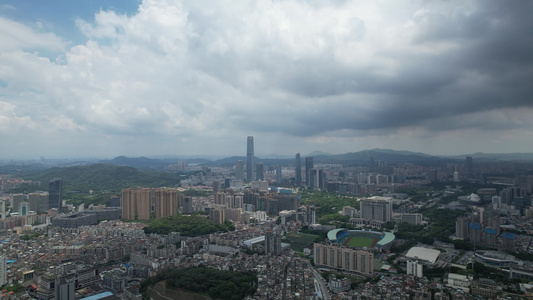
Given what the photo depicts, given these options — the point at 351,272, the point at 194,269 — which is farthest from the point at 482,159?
the point at 194,269

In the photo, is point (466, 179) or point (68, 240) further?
point (466, 179)

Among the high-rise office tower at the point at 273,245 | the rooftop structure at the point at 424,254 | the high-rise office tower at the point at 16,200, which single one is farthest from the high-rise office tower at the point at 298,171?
the high-rise office tower at the point at 16,200

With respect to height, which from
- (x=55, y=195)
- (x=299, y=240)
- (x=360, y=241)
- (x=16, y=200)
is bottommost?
(x=299, y=240)

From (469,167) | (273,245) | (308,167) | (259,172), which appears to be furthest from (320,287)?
(259,172)

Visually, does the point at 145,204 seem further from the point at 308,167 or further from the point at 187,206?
the point at 308,167

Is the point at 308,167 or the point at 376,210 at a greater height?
the point at 308,167

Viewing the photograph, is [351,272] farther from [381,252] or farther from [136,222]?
Answer: [136,222]

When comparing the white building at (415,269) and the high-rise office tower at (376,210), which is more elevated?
the high-rise office tower at (376,210)

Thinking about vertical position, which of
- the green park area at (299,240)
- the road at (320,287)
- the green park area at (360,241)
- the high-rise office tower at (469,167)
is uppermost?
the high-rise office tower at (469,167)

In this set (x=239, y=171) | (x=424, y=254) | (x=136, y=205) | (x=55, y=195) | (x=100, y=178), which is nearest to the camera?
(x=424, y=254)

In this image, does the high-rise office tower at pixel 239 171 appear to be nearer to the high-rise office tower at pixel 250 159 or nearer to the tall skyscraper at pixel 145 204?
the high-rise office tower at pixel 250 159

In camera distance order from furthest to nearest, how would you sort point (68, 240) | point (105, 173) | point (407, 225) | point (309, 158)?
1. point (309, 158)
2. point (105, 173)
3. point (407, 225)
4. point (68, 240)
